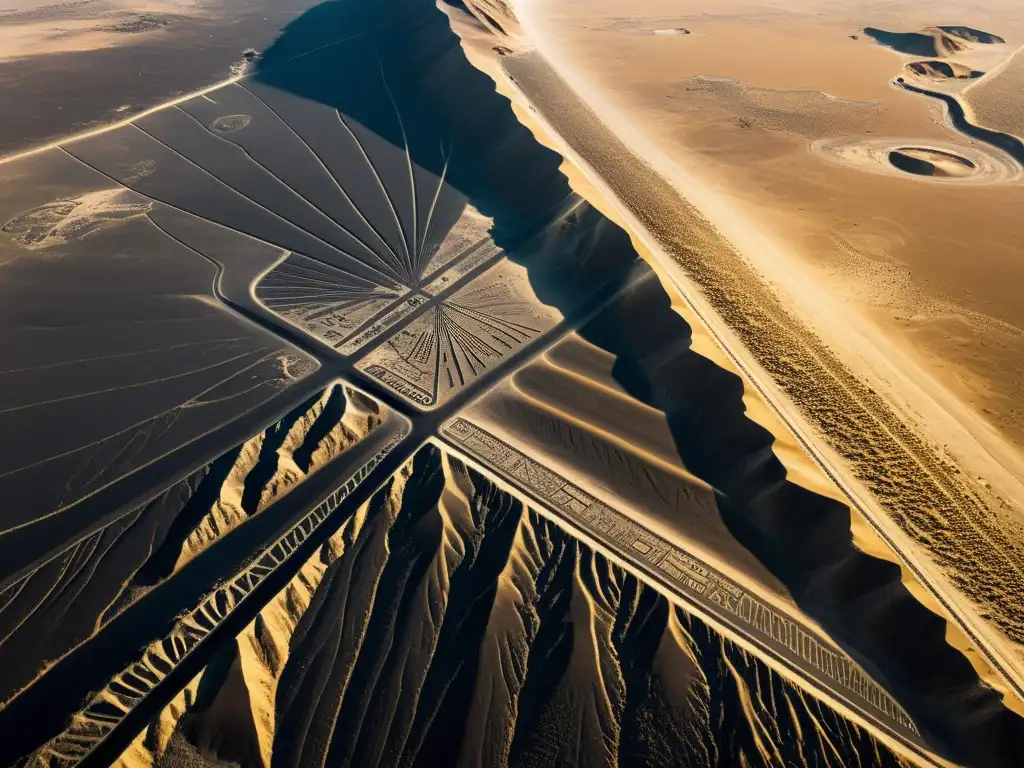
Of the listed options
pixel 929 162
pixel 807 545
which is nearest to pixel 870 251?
pixel 929 162

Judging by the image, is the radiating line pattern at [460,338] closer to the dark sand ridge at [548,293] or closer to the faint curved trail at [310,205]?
the dark sand ridge at [548,293]

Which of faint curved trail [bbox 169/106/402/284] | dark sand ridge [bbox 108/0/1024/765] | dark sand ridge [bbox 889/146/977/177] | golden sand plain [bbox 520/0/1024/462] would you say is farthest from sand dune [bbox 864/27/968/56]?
faint curved trail [bbox 169/106/402/284]

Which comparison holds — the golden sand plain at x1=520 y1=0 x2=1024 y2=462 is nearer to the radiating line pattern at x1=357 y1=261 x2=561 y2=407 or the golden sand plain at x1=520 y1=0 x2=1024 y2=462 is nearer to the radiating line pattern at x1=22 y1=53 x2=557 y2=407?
the radiating line pattern at x1=357 y1=261 x2=561 y2=407

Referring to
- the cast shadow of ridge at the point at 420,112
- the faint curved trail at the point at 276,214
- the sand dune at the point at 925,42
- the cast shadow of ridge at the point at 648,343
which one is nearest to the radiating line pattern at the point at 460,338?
the cast shadow of ridge at the point at 648,343

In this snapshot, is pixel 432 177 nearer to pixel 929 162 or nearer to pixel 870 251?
pixel 870 251

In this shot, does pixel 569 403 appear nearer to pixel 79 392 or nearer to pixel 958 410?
pixel 958 410

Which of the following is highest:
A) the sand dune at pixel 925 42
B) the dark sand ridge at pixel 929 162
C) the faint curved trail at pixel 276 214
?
the sand dune at pixel 925 42
